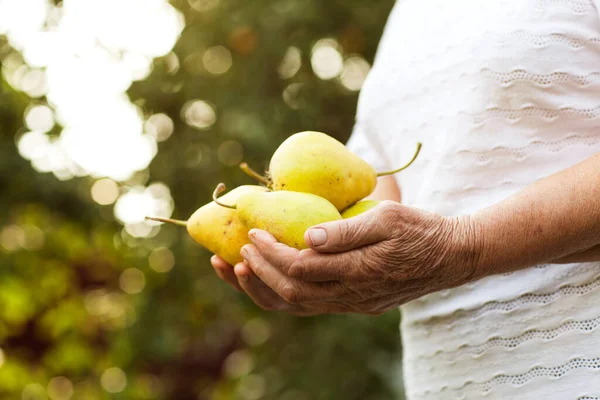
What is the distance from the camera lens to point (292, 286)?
1107 millimetres

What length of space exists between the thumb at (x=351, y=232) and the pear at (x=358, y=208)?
0.13 m

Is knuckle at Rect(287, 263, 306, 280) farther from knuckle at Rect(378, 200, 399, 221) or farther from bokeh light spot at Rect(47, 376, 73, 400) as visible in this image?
bokeh light spot at Rect(47, 376, 73, 400)

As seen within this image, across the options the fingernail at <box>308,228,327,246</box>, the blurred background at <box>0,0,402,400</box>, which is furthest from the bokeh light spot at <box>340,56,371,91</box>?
the fingernail at <box>308,228,327,246</box>

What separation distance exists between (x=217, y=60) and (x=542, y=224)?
2686 mm

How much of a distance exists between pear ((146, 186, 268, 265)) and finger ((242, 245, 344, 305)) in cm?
10

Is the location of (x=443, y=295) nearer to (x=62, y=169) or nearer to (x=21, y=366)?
(x=62, y=169)

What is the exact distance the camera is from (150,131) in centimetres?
371

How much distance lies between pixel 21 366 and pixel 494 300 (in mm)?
3887

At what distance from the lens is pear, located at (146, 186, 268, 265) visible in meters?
1.23

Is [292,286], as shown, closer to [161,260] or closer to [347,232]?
[347,232]

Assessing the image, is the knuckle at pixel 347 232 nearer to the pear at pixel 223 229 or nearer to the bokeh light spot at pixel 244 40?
the pear at pixel 223 229

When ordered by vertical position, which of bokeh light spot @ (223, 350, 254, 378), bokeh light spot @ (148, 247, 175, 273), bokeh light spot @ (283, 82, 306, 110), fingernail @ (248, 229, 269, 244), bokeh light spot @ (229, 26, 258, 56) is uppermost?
fingernail @ (248, 229, 269, 244)

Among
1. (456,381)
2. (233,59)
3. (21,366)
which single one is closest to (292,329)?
(233,59)

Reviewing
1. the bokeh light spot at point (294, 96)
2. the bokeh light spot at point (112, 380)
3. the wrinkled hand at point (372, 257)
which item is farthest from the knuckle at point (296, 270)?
the bokeh light spot at point (112, 380)
